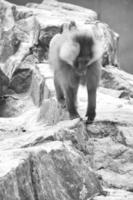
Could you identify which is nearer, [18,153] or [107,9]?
[18,153]

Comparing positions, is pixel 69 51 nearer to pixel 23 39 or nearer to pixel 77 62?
pixel 77 62

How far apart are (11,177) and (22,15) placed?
1180cm

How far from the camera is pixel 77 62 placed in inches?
207

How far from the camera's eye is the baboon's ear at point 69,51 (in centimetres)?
511

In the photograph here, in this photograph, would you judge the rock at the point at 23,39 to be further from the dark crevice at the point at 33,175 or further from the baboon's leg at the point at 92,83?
the dark crevice at the point at 33,175

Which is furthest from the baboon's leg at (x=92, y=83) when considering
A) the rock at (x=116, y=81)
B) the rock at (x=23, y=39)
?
the rock at (x=23, y=39)

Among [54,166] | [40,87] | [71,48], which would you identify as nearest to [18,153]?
[54,166]

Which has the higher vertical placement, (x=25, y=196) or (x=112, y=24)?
(x=25, y=196)

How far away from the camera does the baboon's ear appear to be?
511cm

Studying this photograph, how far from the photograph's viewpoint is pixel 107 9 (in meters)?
17.8

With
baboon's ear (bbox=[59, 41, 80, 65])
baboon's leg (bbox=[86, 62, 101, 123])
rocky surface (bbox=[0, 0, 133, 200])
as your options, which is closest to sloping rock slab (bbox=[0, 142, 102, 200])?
rocky surface (bbox=[0, 0, 133, 200])

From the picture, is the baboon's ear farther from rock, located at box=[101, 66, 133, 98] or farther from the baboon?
rock, located at box=[101, 66, 133, 98]

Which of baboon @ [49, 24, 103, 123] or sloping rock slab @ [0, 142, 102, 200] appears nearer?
sloping rock slab @ [0, 142, 102, 200]

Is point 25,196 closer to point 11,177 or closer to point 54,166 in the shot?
point 11,177
